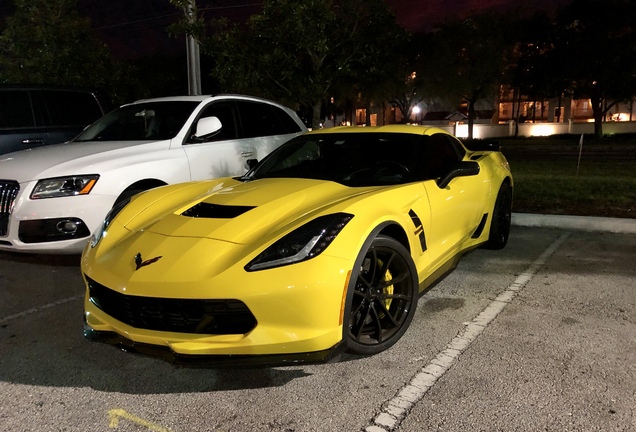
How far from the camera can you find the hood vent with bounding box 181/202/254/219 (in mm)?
3338

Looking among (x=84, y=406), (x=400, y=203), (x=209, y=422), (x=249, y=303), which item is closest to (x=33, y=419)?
(x=84, y=406)

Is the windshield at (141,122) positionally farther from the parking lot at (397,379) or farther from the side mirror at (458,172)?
the side mirror at (458,172)

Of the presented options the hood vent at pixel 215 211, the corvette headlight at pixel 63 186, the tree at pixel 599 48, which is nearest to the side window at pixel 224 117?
the corvette headlight at pixel 63 186

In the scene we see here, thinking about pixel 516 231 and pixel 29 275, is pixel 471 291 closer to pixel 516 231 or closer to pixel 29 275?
pixel 516 231

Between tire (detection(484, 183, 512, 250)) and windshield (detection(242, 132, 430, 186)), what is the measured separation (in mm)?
1441

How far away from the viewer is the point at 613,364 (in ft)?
10.4

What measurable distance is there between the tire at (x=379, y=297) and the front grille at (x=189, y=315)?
1.88 ft

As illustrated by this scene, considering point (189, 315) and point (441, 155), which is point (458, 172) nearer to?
point (441, 155)

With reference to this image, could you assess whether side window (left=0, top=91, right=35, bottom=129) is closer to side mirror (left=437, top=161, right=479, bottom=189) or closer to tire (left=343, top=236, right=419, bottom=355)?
side mirror (left=437, top=161, right=479, bottom=189)

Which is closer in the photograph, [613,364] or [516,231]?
[613,364]

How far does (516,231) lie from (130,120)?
16.2ft

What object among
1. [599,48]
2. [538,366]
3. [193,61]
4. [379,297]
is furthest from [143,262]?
[599,48]

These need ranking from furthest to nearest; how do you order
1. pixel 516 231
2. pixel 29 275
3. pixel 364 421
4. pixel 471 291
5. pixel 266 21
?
pixel 266 21 → pixel 516 231 → pixel 29 275 → pixel 471 291 → pixel 364 421

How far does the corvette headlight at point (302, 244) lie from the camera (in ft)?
9.17
